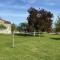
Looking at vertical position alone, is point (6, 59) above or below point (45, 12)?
below

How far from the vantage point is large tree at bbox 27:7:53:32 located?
58812 millimetres

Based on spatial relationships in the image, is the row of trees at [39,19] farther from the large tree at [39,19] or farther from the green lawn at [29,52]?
the green lawn at [29,52]

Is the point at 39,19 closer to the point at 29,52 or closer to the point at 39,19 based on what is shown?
the point at 39,19

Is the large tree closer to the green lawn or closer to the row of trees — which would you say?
the row of trees

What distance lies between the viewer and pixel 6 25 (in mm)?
97188

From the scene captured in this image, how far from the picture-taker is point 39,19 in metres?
58.8

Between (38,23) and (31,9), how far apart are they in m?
5.92

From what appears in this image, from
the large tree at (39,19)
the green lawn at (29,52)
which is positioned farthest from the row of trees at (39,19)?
the green lawn at (29,52)

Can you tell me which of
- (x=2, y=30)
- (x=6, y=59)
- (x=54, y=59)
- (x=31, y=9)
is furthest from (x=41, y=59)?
(x=2, y=30)

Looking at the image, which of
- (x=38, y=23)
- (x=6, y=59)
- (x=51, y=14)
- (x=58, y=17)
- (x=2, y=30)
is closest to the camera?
(x=6, y=59)

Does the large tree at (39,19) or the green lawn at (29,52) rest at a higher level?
the large tree at (39,19)

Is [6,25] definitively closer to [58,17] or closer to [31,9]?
[58,17]

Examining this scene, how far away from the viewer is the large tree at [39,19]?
5881 centimetres

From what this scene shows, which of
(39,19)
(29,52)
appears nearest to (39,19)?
(39,19)
